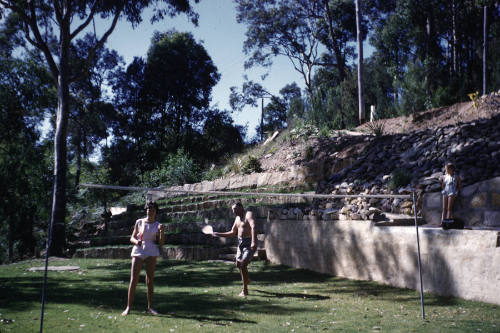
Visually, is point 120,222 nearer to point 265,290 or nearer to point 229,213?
point 229,213

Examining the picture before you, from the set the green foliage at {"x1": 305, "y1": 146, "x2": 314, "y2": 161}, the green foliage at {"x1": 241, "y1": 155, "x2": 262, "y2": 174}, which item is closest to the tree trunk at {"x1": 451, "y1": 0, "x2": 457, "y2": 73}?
the green foliage at {"x1": 305, "y1": 146, "x2": 314, "y2": 161}

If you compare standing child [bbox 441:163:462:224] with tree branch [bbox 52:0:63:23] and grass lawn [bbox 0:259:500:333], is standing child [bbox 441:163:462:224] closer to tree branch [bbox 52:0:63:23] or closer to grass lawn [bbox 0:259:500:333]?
grass lawn [bbox 0:259:500:333]

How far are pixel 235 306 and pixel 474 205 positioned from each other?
5.48 m

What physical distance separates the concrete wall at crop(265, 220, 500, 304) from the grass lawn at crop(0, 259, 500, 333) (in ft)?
0.82

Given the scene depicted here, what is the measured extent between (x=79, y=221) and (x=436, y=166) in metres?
15.6

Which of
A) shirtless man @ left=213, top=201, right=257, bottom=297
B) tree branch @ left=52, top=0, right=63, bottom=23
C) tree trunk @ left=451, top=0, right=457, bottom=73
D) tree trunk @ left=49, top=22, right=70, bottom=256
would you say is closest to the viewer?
shirtless man @ left=213, top=201, right=257, bottom=297

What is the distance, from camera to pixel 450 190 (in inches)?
330

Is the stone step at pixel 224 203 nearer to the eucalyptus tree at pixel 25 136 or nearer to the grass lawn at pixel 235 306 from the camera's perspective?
the grass lawn at pixel 235 306

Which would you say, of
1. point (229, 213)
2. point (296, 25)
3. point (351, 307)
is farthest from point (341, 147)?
point (296, 25)

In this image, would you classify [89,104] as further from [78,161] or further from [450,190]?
[450,190]

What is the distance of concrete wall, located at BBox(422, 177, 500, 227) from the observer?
27.2 ft

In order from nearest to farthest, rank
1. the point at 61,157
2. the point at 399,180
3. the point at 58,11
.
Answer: the point at 399,180
the point at 61,157
the point at 58,11

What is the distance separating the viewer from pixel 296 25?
105 ft

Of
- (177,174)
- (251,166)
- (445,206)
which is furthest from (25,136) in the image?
(445,206)
